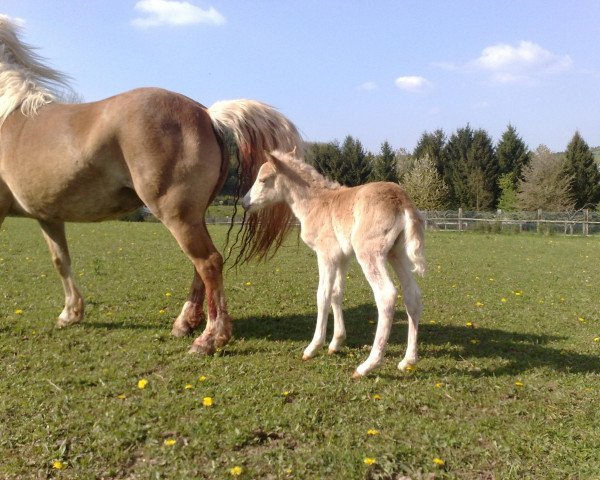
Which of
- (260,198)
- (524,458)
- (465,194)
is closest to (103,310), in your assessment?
(260,198)

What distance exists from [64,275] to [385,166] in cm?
4449

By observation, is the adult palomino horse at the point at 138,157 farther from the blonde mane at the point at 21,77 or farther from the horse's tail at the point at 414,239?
the horse's tail at the point at 414,239

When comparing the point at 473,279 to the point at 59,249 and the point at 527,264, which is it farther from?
the point at 59,249

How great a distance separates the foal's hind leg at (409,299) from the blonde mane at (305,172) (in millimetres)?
983

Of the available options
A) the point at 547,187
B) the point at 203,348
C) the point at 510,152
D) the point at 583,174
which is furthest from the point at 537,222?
the point at 203,348

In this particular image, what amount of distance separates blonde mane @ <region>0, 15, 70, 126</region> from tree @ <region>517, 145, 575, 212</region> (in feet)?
151

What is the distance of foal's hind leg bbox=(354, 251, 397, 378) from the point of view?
422 centimetres

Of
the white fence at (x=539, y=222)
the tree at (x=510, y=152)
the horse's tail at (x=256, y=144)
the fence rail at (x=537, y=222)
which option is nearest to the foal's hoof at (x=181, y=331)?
the horse's tail at (x=256, y=144)

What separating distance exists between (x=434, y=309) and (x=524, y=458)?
4.50m

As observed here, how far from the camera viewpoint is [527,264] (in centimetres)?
1393

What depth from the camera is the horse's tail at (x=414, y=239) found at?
166 inches

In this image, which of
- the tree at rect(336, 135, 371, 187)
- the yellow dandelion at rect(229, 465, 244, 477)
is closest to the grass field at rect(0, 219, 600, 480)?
the yellow dandelion at rect(229, 465, 244, 477)

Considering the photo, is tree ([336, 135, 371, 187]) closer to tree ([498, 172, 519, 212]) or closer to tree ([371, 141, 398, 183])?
tree ([371, 141, 398, 183])

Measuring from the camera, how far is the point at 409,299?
4594 millimetres
